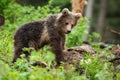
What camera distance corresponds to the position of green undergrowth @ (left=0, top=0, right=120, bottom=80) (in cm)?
963

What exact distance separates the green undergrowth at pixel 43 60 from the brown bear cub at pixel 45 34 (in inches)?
8.0

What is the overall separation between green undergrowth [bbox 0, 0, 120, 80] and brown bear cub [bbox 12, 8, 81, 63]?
0.20 metres

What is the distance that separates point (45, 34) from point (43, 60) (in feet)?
3.59

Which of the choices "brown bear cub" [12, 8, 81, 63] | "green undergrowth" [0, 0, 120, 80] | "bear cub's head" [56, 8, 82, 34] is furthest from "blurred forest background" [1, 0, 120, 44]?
"brown bear cub" [12, 8, 81, 63]

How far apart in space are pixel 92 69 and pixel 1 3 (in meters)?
6.54

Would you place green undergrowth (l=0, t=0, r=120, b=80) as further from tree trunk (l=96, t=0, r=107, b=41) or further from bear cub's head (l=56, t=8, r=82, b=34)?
tree trunk (l=96, t=0, r=107, b=41)

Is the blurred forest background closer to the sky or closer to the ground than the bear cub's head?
closer to the sky

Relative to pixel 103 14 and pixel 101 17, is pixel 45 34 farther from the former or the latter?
pixel 103 14

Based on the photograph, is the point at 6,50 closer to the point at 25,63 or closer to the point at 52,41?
the point at 52,41

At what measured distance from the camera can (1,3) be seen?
17656 mm

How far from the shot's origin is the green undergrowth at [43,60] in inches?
379

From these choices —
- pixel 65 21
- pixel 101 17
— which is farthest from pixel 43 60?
pixel 101 17

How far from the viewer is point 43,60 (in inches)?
455

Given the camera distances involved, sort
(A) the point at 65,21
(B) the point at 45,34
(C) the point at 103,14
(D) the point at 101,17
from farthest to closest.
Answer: (C) the point at 103,14, (D) the point at 101,17, (A) the point at 65,21, (B) the point at 45,34
